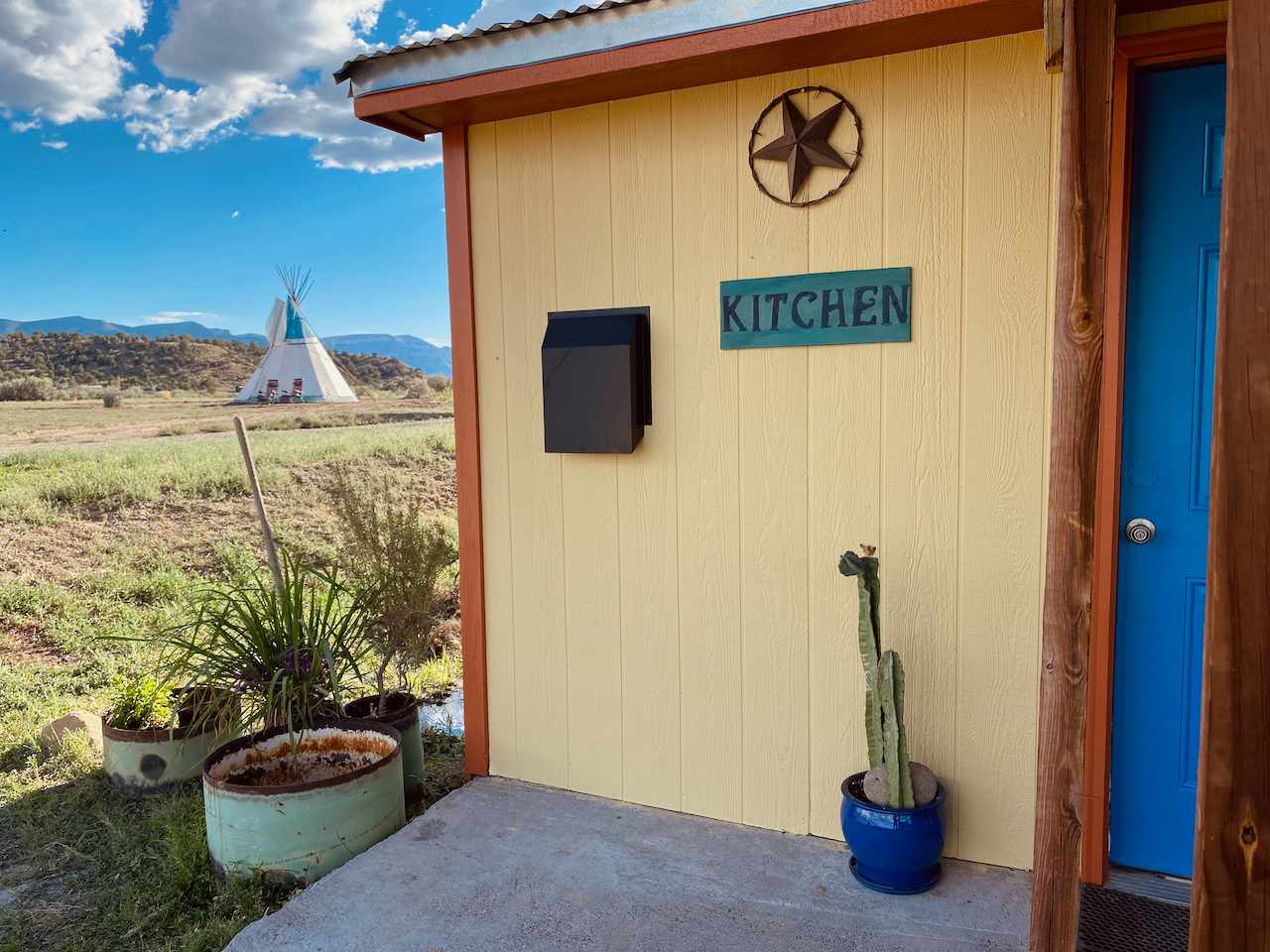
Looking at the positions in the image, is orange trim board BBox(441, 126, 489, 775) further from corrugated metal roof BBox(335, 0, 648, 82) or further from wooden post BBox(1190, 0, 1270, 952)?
wooden post BBox(1190, 0, 1270, 952)

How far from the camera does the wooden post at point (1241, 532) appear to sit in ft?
2.97

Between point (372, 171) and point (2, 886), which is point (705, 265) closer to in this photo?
point (2, 886)

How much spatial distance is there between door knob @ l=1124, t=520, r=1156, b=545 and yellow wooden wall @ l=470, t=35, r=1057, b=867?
27 centimetres

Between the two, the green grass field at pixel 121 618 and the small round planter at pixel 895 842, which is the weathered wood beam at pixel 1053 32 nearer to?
the small round planter at pixel 895 842

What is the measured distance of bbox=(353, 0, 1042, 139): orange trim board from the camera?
2.22m

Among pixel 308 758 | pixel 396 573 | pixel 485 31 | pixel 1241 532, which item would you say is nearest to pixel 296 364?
pixel 396 573

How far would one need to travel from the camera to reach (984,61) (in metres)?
2.36

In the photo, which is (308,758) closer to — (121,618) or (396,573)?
(396,573)

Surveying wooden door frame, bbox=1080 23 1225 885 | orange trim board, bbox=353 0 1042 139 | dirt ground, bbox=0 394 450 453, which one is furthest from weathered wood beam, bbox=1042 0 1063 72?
dirt ground, bbox=0 394 450 453

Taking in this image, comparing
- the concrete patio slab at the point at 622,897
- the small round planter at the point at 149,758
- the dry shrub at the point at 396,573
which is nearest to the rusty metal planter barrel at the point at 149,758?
the small round planter at the point at 149,758

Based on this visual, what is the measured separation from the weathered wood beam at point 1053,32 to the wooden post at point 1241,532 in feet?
3.58

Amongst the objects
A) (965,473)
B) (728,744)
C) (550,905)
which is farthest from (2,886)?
(965,473)

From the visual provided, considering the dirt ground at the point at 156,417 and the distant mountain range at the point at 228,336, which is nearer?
the dirt ground at the point at 156,417

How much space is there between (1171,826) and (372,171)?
41.7ft
